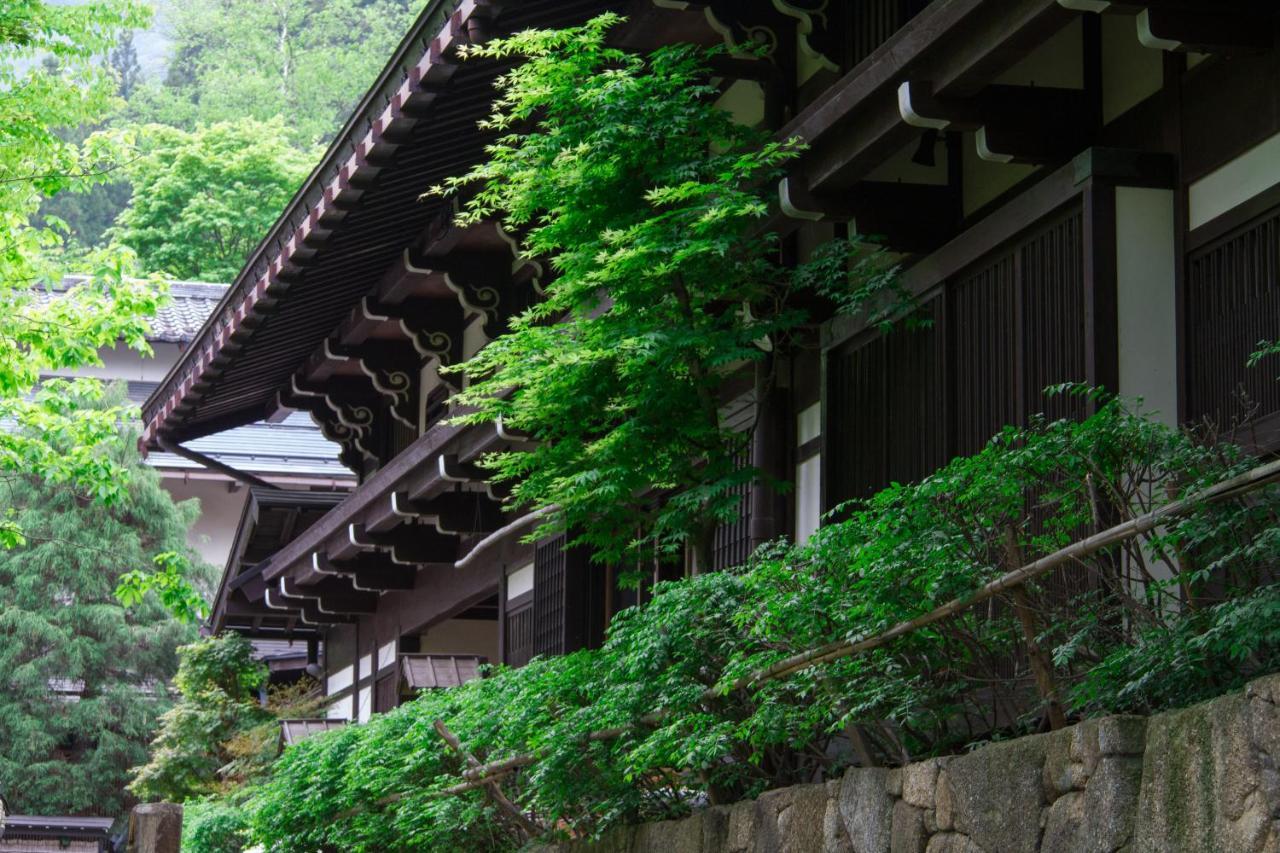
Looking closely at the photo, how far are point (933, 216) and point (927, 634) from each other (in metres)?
3.24

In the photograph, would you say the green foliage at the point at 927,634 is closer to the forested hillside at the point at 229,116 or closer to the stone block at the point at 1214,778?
the stone block at the point at 1214,778

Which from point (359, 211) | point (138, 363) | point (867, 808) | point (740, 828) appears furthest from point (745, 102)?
point (138, 363)

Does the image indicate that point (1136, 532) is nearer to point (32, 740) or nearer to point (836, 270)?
point (836, 270)

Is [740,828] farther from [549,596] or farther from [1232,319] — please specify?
[549,596]

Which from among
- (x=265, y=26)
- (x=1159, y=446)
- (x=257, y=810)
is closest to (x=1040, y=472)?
(x=1159, y=446)

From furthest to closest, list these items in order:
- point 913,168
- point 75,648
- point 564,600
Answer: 1. point 75,648
2. point 564,600
3. point 913,168

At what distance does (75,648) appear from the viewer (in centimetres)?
3244

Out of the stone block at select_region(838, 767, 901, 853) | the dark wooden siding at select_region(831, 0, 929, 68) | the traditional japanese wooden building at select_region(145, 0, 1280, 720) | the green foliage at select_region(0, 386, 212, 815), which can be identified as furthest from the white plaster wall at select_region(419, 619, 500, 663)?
the stone block at select_region(838, 767, 901, 853)

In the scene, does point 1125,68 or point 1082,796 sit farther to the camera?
point 1125,68

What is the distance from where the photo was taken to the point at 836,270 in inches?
398

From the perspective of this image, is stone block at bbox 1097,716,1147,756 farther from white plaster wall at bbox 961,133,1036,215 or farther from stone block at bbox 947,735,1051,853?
white plaster wall at bbox 961,133,1036,215

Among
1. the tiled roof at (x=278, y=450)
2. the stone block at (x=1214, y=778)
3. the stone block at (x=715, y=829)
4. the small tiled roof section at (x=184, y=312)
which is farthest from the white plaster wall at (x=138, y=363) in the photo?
the stone block at (x=1214, y=778)

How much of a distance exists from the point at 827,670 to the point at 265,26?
208 ft

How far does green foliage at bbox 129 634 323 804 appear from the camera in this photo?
23.1m
